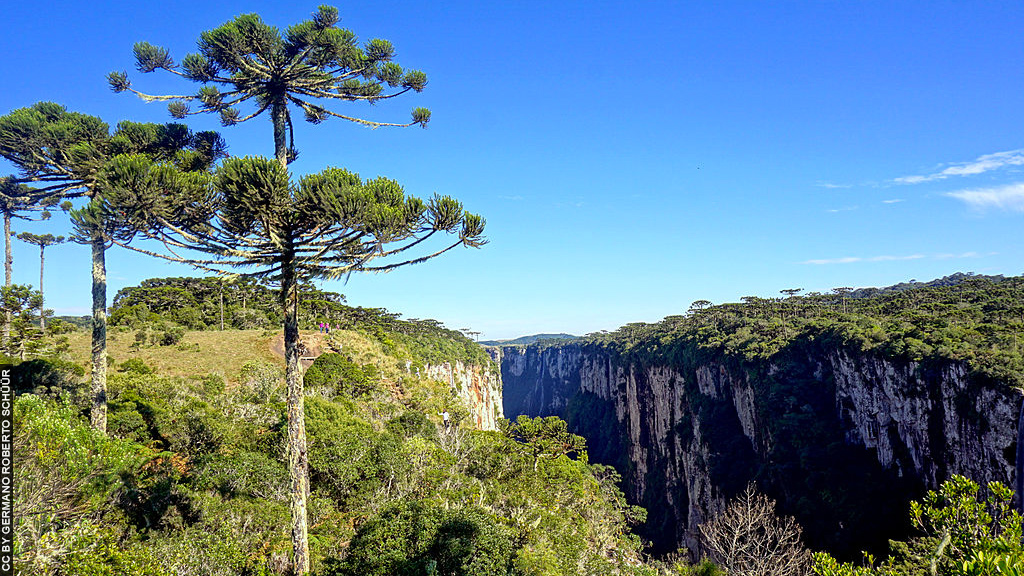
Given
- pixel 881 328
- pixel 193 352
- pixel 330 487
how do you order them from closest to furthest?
1. pixel 330 487
2. pixel 193 352
3. pixel 881 328

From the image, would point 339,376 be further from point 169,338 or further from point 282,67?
point 282,67

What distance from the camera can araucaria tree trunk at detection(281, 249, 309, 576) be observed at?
32.2 ft

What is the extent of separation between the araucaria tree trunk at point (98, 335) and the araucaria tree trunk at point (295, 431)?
31.9ft

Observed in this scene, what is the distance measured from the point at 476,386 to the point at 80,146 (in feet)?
251

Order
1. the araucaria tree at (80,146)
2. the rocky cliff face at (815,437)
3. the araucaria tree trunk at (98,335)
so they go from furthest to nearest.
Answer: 1. the rocky cliff face at (815,437)
2. the araucaria tree trunk at (98,335)
3. the araucaria tree at (80,146)

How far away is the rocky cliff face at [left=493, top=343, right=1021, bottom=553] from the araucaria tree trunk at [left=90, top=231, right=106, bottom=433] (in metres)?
41.7

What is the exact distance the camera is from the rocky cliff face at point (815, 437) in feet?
95.3

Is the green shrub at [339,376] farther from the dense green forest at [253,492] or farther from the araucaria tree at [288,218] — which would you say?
the araucaria tree at [288,218]

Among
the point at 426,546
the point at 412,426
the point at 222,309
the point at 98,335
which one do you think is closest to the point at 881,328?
the point at 412,426

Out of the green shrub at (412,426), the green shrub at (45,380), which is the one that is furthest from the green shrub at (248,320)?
the green shrub at (45,380)

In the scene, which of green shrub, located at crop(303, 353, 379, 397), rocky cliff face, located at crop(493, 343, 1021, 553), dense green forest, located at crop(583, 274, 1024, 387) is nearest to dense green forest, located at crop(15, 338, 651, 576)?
green shrub, located at crop(303, 353, 379, 397)

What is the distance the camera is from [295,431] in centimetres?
995

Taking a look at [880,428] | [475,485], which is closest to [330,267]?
[475,485]

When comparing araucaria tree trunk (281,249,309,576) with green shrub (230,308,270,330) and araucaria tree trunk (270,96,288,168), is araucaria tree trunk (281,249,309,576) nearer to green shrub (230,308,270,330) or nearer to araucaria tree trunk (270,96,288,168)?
araucaria tree trunk (270,96,288,168)
